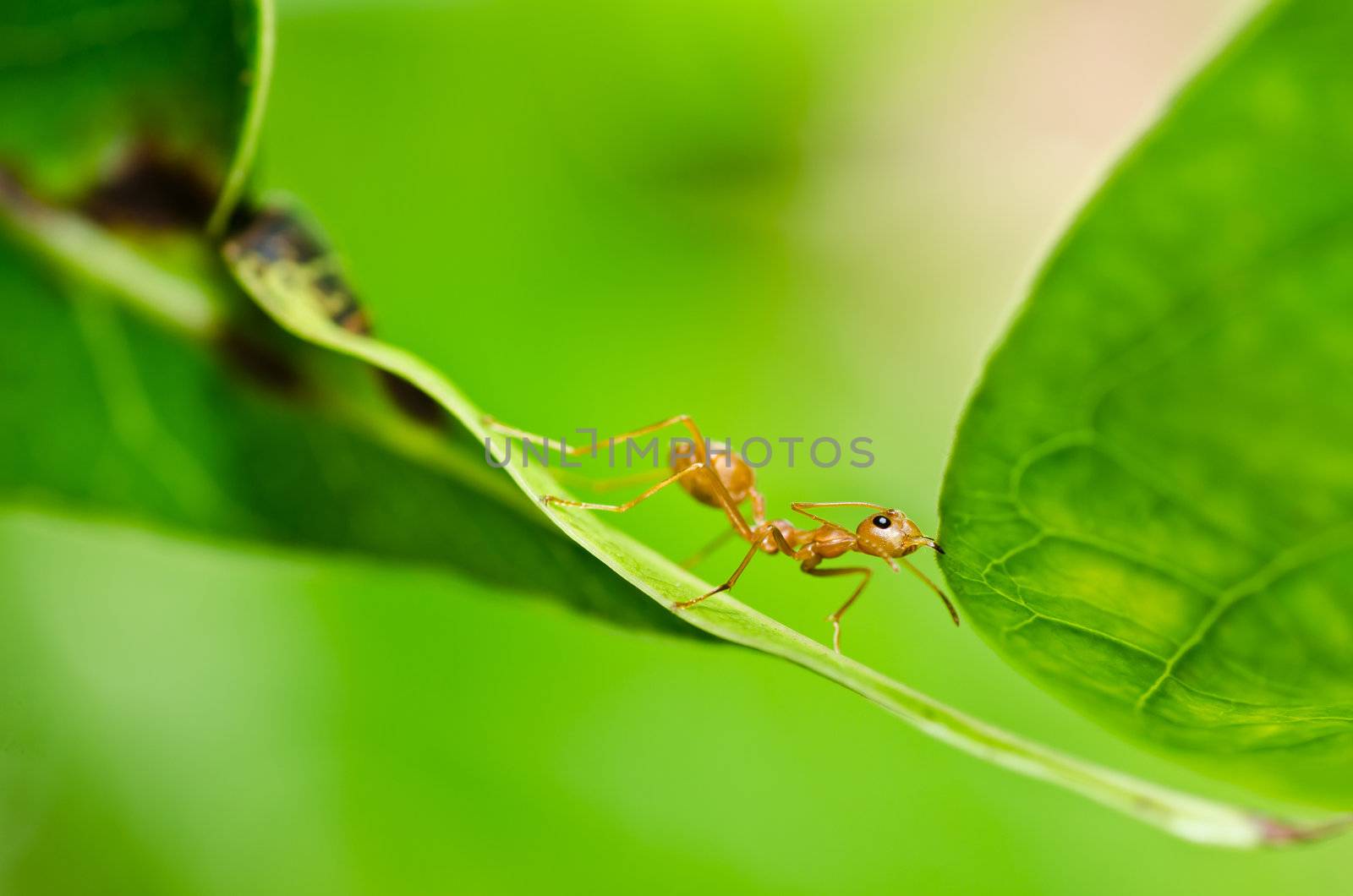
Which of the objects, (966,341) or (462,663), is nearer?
(462,663)

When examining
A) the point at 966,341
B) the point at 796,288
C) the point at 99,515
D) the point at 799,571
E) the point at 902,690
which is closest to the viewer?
the point at 902,690

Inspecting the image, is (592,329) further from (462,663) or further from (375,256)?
(462,663)

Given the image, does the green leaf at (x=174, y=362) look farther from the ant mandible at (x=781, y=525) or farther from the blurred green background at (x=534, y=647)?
the ant mandible at (x=781, y=525)

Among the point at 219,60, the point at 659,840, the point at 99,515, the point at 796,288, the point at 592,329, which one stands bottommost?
the point at 659,840

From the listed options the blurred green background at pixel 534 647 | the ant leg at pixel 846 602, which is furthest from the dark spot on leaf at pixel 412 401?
the ant leg at pixel 846 602

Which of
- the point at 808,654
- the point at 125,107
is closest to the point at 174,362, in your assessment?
the point at 125,107

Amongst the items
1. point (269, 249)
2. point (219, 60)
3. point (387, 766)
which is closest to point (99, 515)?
point (269, 249)

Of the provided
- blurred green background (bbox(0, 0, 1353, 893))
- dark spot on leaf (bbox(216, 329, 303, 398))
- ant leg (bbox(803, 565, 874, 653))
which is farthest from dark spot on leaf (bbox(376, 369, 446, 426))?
ant leg (bbox(803, 565, 874, 653))

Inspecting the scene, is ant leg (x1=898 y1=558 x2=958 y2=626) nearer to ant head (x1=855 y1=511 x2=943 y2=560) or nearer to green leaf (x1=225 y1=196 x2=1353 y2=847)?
ant head (x1=855 y1=511 x2=943 y2=560)
